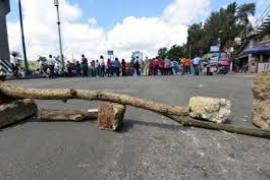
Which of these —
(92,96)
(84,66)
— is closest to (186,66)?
(84,66)

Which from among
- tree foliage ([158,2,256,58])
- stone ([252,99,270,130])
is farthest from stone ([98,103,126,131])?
tree foliage ([158,2,256,58])

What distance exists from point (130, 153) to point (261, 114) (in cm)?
267

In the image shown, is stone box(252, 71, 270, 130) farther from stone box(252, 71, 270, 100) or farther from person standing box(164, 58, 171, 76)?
person standing box(164, 58, 171, 76)

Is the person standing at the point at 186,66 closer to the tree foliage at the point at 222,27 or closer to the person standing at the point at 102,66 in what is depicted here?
the person standing at the point at 102,66

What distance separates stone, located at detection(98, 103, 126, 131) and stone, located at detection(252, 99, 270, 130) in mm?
2333

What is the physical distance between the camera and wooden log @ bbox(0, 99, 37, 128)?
24.7 ft

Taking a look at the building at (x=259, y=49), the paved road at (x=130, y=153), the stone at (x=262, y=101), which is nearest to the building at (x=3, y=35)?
the building at (x=259, y=49)

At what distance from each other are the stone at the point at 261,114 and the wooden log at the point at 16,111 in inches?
162

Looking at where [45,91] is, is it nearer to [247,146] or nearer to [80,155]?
[80,155]

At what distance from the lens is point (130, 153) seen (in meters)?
5.98

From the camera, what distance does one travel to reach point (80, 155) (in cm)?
585

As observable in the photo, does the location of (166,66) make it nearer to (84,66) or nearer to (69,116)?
(84,66)

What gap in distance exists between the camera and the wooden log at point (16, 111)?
7516 mm

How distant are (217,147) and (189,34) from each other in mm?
117052
